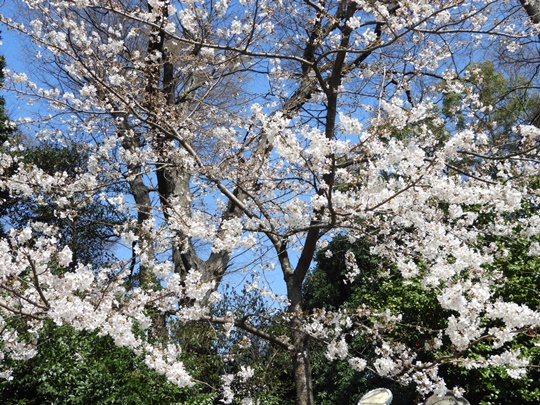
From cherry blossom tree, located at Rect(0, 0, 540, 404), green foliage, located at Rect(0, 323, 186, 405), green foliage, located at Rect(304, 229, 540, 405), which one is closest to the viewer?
cherry blossom tree, located at Rect(0, 0, 540, 404)

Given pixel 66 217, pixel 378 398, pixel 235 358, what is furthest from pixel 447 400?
pixel 66 217

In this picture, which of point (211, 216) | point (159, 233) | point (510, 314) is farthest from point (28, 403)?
point (510, 314)

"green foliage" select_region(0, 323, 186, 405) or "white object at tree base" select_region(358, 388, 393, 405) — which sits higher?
"green foliage" select_region(0, 323, 186, 405)

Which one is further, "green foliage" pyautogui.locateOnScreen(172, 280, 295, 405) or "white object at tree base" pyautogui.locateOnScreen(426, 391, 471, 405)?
"green foliage" pyautogui.locateOnScreen(172, 280, 295, 405)

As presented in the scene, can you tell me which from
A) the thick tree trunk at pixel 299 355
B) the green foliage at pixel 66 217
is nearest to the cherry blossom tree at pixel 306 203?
the thick tree trunk at pixel 299 355

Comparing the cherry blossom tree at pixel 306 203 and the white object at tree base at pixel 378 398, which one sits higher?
the cherry blossom tree at pixel 306 203

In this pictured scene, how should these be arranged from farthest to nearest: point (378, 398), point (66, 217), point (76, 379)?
point (66, 217) < point (76, 379) < point (378, 398)

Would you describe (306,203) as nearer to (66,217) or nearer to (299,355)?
(299,355)

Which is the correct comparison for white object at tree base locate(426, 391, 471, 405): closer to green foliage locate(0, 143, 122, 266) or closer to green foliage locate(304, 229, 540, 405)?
green foliage locate(304, 229, 540, 405)

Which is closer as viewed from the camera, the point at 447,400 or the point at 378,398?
the point at 378,398

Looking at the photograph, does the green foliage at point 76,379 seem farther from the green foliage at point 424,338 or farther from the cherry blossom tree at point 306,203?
the green foliage at point 424,338

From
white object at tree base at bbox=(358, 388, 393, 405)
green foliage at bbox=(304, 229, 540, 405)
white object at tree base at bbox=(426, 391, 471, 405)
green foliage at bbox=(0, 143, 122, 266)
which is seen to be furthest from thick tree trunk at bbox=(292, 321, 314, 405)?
green foliage at bbox=(0, 143, 122, 266)

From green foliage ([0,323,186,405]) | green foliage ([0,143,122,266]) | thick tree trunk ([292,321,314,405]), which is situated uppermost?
green foliage ([0,143,122,266])

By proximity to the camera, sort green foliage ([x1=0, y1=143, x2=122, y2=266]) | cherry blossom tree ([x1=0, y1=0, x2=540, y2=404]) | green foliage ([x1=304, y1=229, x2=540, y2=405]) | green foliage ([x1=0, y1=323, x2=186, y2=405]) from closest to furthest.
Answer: cherry blossom tree ([x1=0, y1=0, x2=540, y2=404]) < green foliage ([x1=0, y1=323, x2=186, y2=405]) < green foliage ([x1=304, y1=229, x2=540, y2=405]) < green foliage ([x1=0, y1=143, x2=122, y2=266])
